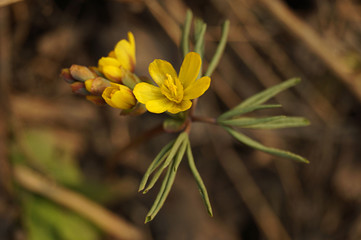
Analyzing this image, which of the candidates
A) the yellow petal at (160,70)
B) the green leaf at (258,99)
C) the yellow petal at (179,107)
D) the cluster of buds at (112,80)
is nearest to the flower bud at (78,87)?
the cluster of buds at (112,80)

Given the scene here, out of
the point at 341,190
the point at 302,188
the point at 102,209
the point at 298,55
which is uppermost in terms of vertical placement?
the point at 102,209

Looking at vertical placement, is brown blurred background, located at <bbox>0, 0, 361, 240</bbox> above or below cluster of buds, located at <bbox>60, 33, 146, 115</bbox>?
below

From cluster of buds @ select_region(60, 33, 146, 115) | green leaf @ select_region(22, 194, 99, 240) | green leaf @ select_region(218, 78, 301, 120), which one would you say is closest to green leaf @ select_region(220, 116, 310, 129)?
green leaf @ select_region(218, 78, 301, 120)

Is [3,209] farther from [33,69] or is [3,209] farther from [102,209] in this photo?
[33,69]

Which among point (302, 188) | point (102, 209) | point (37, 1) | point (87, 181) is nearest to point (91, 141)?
point (87, 181)

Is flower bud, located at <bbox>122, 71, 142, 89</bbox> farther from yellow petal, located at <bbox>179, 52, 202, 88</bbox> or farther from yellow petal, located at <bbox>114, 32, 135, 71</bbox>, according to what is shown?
yellow petal, located at <bbox>179, 52, 202, 88</bbox>

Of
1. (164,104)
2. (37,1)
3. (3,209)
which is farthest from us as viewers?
(37,1)

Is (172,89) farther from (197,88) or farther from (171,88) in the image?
(197,88)
